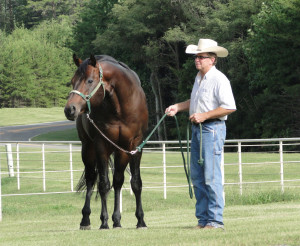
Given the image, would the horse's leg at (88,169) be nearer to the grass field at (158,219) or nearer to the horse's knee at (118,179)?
the grass field at (158,219)

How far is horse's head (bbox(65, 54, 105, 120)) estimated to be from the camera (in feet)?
26.1

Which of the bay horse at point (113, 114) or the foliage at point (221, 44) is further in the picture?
the foliage at point (221, 44)

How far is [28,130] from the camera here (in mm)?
58594

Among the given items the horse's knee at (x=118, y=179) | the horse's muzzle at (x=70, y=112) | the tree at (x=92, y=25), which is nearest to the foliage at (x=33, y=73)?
the tree at (x=92, y=25)

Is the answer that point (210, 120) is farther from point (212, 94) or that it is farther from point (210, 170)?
point (210, 170)

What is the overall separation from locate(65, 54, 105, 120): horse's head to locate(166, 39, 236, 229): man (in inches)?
52.5

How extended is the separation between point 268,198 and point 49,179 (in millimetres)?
11363

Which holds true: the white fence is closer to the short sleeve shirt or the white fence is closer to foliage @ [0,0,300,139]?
foliage @ [0,0,300,139]

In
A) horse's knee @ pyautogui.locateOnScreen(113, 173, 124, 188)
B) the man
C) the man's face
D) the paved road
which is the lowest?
the paved road

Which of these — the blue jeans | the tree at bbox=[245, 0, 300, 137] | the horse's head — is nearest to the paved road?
the tree at bbox=[245, 0, 300, 137]

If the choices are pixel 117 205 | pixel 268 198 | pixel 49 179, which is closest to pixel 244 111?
pixel 49 179

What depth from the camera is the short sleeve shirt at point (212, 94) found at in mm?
7234

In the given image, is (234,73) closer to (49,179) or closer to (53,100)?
(49,179)

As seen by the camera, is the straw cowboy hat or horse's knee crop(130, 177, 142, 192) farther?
horse's knee crop(130, 177, 142, 192)
